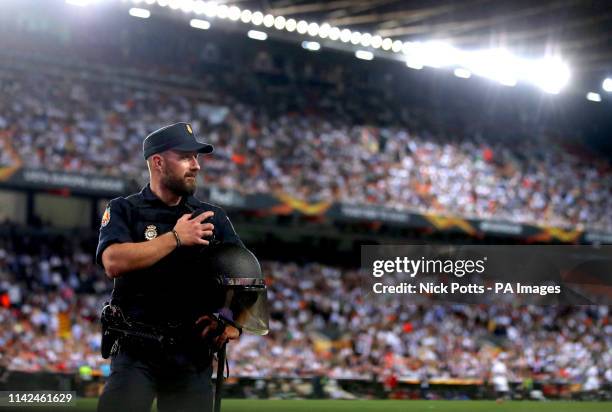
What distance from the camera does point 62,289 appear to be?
25188 mm

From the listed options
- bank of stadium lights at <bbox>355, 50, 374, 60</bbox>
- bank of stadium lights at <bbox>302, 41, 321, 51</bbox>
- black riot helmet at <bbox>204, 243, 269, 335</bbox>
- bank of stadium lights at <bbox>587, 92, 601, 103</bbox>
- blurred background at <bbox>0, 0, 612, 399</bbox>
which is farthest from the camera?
bank of stadium lights at <bbox>587, 92, 601, 103</bbox>

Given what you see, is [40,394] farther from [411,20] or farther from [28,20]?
[411,20]

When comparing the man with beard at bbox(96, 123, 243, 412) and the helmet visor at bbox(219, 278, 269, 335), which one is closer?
the helmet visor at bbox(219, 278, 269, 335)

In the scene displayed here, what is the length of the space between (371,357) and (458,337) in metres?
3.58

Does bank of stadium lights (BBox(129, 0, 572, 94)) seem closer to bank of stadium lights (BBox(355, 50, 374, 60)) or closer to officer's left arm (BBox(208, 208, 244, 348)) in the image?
bank of stadium lights (BBox(355, 50, 374, 60))

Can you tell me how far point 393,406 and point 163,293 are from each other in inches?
653

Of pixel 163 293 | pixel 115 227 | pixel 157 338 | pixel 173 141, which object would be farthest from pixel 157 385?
pixel 173 141

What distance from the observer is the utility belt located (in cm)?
465

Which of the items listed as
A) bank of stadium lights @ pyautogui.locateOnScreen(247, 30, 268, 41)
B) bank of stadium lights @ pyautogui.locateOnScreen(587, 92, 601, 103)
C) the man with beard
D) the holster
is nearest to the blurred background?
bank of stadium lights @ pyautogui.locateOnScreen(247, 30, 268, 41)

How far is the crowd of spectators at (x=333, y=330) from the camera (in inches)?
908

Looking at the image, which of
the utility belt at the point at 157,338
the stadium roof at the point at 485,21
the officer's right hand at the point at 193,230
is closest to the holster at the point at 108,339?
the utility belt at the point at 157,338

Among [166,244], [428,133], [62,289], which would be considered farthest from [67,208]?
[166,244]

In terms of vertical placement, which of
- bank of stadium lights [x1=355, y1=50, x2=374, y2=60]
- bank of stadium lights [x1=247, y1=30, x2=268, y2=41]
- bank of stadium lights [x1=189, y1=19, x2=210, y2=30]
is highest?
bank of stadium lights [x1=355, y1=50, x2=374, y2=60]

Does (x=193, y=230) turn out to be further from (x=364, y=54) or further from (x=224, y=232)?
(x=364, y=54)
